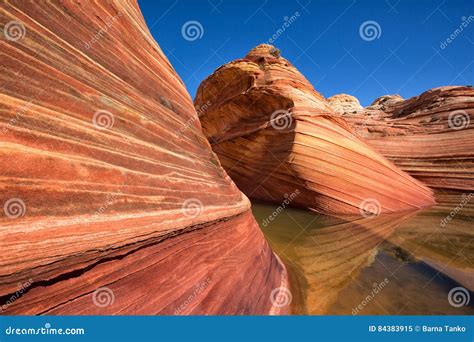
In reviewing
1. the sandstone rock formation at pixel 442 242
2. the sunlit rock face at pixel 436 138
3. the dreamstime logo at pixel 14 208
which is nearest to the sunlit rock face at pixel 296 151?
the sunlit rock face at pixel 436 138

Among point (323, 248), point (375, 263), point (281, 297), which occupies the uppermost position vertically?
point (281, 297)

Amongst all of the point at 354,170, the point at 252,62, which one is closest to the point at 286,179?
the point at 354,170

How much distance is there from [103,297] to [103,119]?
1.22 metres

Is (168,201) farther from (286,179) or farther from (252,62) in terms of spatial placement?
(252,62)

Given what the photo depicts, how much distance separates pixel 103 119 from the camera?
1.99 metres

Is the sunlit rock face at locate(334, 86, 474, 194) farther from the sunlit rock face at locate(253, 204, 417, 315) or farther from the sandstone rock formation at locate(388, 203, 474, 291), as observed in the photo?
the sunlit rock face at locate(253, 204, 417, 315)

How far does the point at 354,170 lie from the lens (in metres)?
6.93
